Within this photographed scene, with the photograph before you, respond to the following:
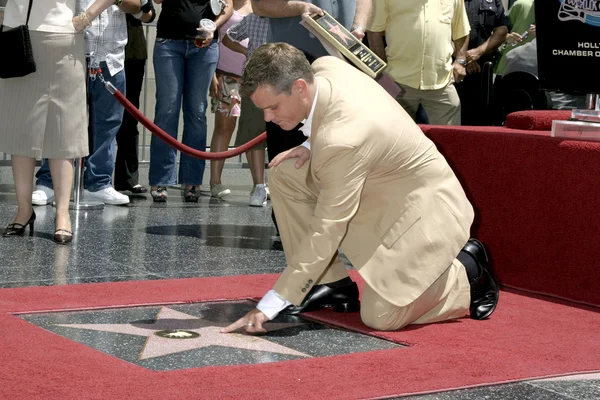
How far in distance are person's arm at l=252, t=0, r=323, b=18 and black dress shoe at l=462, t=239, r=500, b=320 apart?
1.74 metres

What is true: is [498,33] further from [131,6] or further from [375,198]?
[375,198]

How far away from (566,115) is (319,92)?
1719 millimetres

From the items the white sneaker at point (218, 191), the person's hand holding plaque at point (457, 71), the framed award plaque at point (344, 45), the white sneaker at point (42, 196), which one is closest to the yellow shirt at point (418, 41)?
the person's hand holding plaque at point (457, 71)

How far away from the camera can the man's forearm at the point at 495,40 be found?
8.67 metres

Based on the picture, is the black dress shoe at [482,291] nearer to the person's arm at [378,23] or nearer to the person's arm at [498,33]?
the person's arm at [378,23]

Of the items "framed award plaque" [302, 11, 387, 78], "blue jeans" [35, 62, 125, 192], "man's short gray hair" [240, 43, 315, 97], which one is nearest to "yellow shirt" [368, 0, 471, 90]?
"framed award plaque" [302, 11, 387, 78]

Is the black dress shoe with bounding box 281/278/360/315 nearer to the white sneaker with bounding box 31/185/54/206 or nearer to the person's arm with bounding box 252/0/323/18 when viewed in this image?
the person's arm with bounding box 252/0/323/18

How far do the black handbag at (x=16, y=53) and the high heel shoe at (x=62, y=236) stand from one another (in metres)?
0.84

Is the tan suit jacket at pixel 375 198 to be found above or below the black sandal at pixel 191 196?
above

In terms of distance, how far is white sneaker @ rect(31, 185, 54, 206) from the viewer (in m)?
7.19

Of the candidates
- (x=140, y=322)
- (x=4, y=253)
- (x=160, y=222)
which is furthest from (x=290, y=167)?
(x=160, y=222)

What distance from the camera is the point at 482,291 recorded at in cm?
438

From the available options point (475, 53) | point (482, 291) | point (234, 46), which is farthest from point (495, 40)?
point (482, 291)

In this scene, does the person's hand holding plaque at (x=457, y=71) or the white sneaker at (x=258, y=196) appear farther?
the white sneaker at (x=258, y=196)
